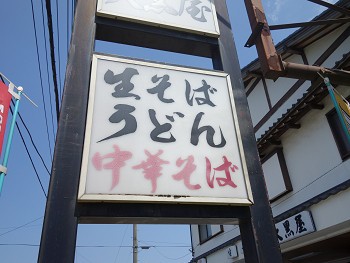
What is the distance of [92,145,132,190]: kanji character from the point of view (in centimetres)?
259

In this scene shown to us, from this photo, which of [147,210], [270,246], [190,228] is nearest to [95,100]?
[147,210]

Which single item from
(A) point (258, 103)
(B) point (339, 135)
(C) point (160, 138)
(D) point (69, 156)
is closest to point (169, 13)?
(C) point (160, 138)

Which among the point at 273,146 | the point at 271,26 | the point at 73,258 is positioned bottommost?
the point at 73,258

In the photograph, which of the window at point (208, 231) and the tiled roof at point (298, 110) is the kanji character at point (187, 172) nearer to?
the tiled roof at point (298, 110)

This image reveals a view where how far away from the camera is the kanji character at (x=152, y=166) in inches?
106

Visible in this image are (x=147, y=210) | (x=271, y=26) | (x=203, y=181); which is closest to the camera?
(x=147, y=210)

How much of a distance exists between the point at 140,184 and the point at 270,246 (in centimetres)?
131

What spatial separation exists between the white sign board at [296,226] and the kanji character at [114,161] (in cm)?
733

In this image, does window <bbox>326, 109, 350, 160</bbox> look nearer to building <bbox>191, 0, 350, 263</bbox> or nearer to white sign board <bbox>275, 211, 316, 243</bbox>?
building <bbox>191, 0, 350, 263</bbox>

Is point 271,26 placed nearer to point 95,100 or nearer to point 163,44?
point 163,44

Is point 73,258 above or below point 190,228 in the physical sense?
below

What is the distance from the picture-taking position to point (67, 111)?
2.86 m

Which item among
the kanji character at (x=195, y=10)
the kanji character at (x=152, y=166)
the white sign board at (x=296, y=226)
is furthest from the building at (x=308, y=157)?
the kanji character at (x=152, y=166)

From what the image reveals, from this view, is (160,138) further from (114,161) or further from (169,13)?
(169,13)
